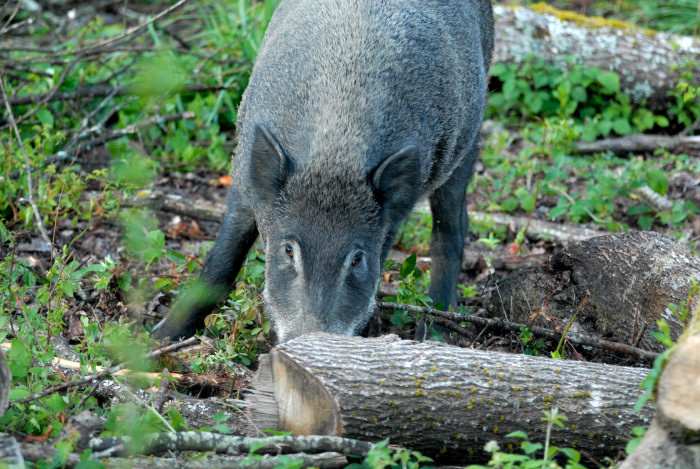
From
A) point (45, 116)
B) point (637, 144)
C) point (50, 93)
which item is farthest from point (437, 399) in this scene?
point (637, 144)

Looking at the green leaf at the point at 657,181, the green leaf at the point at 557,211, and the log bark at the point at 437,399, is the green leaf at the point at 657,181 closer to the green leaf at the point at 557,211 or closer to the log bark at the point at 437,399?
the green leaf at the point at 557,211

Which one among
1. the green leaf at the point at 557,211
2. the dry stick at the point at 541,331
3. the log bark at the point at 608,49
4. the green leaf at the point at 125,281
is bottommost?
the dry stick at the point at 541,331

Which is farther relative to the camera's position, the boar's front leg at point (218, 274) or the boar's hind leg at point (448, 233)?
the boar's hind leg at point (448, 233)

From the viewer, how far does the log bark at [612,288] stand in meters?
4.05

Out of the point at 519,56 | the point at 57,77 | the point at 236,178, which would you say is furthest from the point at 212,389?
the point at 519,56

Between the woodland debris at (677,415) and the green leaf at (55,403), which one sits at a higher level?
the woodland debris at (677,415)

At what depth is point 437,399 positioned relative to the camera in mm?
2924

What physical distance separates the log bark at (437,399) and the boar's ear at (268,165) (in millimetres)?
1080

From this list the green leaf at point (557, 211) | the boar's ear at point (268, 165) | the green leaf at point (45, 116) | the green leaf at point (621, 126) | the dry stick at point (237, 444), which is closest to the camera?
the dry stick at point (237, 444)

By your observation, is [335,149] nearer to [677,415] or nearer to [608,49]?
[677,415]

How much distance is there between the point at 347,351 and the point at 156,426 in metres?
0.79

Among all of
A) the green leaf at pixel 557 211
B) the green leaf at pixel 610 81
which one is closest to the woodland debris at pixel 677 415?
the green leaf at pixel 557 211

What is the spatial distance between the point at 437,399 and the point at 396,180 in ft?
4.53

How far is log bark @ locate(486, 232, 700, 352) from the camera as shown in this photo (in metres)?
4.05
